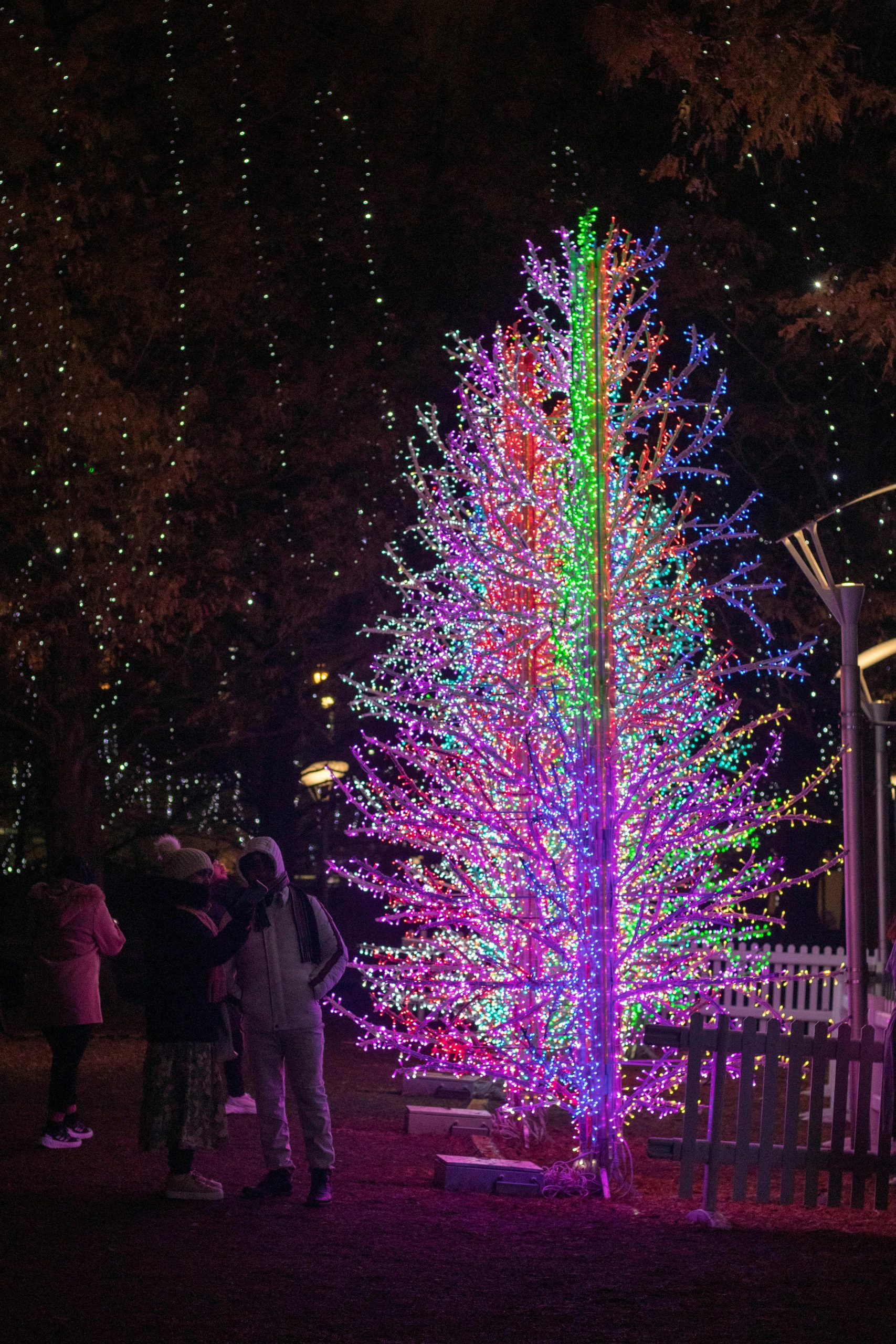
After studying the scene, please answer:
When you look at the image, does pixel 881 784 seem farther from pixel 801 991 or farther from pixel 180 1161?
pixel 180 1161

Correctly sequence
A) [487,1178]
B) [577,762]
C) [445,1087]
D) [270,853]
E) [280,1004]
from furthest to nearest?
[445,1087] < [577,762] < [487,1178] < [270,853] < [280,1004]

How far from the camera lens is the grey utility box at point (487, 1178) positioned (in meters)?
8.02

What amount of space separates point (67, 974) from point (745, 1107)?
12.9 feet

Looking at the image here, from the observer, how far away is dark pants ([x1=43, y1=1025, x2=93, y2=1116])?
8969 mm

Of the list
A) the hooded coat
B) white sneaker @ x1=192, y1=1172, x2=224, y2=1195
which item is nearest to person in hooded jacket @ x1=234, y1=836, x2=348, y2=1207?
the hooded coat

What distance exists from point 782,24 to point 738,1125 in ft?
39.5

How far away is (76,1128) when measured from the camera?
362 inches

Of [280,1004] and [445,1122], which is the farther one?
[445,1122]

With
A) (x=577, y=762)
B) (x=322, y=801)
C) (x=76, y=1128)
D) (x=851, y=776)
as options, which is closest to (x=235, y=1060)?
(x=76, y=1128)

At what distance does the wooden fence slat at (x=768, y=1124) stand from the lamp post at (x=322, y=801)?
12553mm

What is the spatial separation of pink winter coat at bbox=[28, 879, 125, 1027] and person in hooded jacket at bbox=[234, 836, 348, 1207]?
1906 millimetres

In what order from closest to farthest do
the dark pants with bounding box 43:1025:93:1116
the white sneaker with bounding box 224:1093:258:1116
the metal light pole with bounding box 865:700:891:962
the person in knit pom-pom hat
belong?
the person in knit pom-pom hat, the dark pants with bounding box 43:1025:93:1116, the white sneaker with bounding box 224:1093:258:1116, the metal light pole with bounding box 865:700:891:962

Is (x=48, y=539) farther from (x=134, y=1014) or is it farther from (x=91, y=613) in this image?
(x=134, y=1014)

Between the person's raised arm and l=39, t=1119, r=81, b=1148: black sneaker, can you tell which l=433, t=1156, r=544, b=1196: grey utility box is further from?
the person's raised arm
